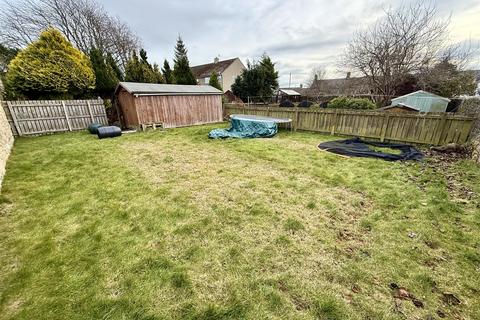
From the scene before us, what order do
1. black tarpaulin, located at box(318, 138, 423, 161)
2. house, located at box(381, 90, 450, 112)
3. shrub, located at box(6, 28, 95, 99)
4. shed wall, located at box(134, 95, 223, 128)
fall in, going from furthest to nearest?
1. house, located at box(381, 90, 450, 112)
2. shed wall, located at box(134, 95, 223, 128)
3. shrub, located at box(6, 28, 95, 99)
4. black tarpaulin, located at box(318, 138, 423, 161)

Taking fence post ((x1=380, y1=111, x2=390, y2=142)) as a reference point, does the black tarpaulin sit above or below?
below

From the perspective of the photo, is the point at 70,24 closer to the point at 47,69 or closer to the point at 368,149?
the point at 47,69

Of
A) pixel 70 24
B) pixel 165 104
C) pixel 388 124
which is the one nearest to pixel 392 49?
pixel 388 124

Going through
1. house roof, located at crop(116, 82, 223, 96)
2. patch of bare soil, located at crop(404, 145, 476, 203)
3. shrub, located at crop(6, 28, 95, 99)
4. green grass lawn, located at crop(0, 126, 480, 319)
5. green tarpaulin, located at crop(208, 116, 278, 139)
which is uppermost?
shrub, located at crop(6, 28, 95, 99)

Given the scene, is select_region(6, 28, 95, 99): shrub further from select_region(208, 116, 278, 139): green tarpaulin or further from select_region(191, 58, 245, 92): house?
select_region(191, 58, 245, 92): house

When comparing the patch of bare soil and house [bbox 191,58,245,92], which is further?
house [bbox 191,58,245,92]

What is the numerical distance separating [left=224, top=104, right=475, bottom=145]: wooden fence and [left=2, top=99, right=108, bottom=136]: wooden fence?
422 inches

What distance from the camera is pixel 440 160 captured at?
5559mm

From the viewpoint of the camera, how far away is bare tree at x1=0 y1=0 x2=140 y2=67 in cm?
1596

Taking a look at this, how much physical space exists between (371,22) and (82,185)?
19.2 metres

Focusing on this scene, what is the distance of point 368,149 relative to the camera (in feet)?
22.1

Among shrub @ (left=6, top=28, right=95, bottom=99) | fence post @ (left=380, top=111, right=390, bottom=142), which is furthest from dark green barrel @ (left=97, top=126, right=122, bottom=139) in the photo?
fence post @ (left=380, top=111, right=390, bottom=142)

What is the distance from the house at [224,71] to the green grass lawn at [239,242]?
2670 centimetres

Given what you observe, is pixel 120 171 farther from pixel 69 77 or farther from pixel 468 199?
pixel 69 77
